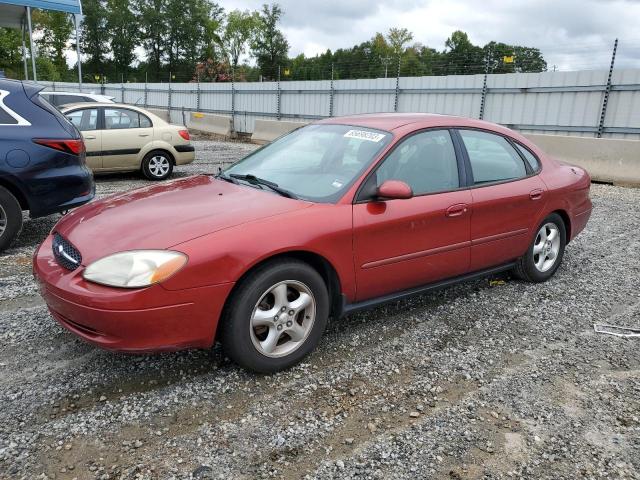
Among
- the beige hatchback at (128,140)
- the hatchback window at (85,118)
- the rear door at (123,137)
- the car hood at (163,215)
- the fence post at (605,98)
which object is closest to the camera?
the car hood at (163,215)

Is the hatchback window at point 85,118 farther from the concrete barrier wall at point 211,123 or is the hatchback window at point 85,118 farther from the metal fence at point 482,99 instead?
the concrete barrier wall at point 211,123

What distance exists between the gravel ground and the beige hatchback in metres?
5.51

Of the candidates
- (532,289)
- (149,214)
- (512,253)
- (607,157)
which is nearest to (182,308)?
(149,214)

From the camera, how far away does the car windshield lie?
344 cm

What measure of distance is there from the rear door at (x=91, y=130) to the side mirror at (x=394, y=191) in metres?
7.21

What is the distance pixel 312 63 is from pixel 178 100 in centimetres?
5819

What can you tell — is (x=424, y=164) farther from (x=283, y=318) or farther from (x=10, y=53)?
(x=10, y=53)

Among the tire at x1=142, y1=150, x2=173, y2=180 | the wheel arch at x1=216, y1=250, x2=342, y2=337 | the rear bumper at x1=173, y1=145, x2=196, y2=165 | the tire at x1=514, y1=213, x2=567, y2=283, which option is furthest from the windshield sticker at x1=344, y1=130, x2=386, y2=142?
the rear bumper at x1=173, y1=145, x2=196, y2=165

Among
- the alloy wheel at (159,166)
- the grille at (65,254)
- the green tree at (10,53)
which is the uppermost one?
the green tree at (10,53)

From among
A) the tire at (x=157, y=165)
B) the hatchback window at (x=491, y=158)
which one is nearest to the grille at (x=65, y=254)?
the hatchback window at (x=491, y=158)

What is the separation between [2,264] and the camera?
493 cm

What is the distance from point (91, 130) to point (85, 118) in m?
0.22

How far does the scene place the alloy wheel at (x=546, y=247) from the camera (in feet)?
15.5

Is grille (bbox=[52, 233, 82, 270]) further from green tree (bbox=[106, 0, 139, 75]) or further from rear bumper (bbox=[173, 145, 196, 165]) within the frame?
green tree (bbox=[106, 0, 139, 75])
